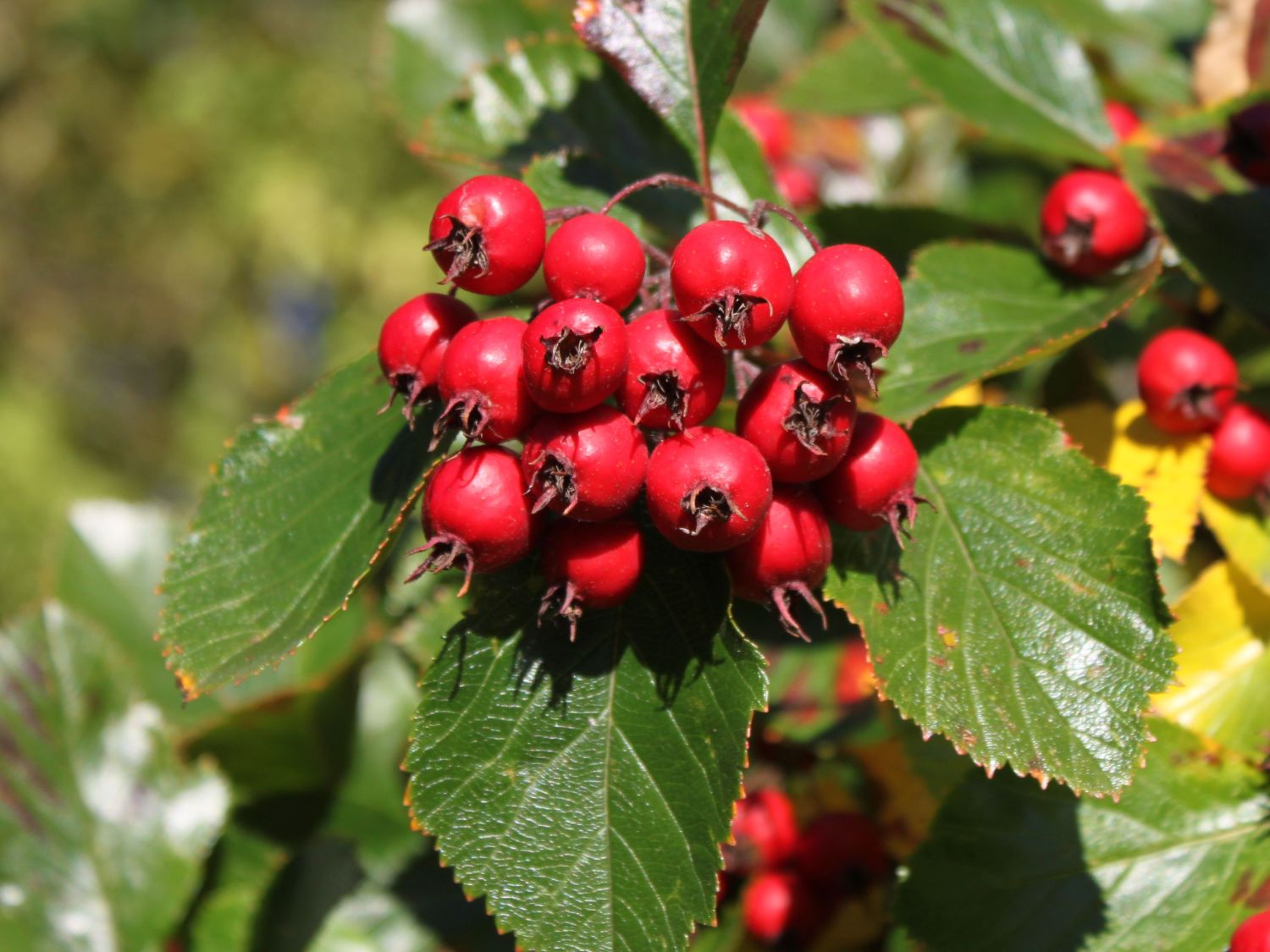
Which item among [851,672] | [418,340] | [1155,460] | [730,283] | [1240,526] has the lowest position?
[851,672]

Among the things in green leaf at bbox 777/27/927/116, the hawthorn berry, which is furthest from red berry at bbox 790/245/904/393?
green leaf at bbox 777/27/927/116

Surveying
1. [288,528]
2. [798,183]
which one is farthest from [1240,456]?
[798,183]

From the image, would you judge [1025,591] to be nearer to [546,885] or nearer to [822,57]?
[546,885]

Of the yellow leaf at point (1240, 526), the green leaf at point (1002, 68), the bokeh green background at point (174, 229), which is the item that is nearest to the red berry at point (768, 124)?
the green leaf at point (1002, 68)

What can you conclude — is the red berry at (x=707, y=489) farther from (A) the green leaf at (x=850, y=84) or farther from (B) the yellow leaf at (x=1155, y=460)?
(A) the green leaf at (x=850, y=84)

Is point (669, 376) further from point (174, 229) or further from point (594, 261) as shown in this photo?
point (174, 229)

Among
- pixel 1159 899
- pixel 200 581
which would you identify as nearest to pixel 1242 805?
pixel 1159 899

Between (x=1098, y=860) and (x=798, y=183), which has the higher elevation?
(x=798, y=183)
